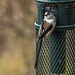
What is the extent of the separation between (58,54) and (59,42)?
11cm

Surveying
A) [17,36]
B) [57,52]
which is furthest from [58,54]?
[17,36]

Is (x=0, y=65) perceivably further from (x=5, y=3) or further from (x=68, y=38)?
(x=68, y=38)

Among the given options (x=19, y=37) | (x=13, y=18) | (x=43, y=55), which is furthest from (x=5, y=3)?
(x=43, y=55)

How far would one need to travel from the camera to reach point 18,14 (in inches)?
275

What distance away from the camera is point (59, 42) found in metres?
3.09

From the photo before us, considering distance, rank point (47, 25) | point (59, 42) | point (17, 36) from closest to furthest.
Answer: point (47, 25) < point (59, 42) < point (17, 36)

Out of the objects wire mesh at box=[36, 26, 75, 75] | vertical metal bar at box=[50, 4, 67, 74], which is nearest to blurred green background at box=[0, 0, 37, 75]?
wire mesh at box=[36, 26, 75, 75]

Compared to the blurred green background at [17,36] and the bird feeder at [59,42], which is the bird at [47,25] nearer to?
the bird feeder at [59,42]

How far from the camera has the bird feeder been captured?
9.81ft

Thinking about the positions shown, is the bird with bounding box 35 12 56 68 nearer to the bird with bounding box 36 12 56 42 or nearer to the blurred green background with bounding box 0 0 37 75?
the bird with bounding box 36 12 56 42

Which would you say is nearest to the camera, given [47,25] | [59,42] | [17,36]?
[47,25]

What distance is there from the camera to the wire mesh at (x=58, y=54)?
3092 mm

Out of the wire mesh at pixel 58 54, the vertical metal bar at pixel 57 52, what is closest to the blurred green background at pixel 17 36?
the wire mesh at pixel 58 54

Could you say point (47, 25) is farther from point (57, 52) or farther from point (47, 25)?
point (57, 52)
